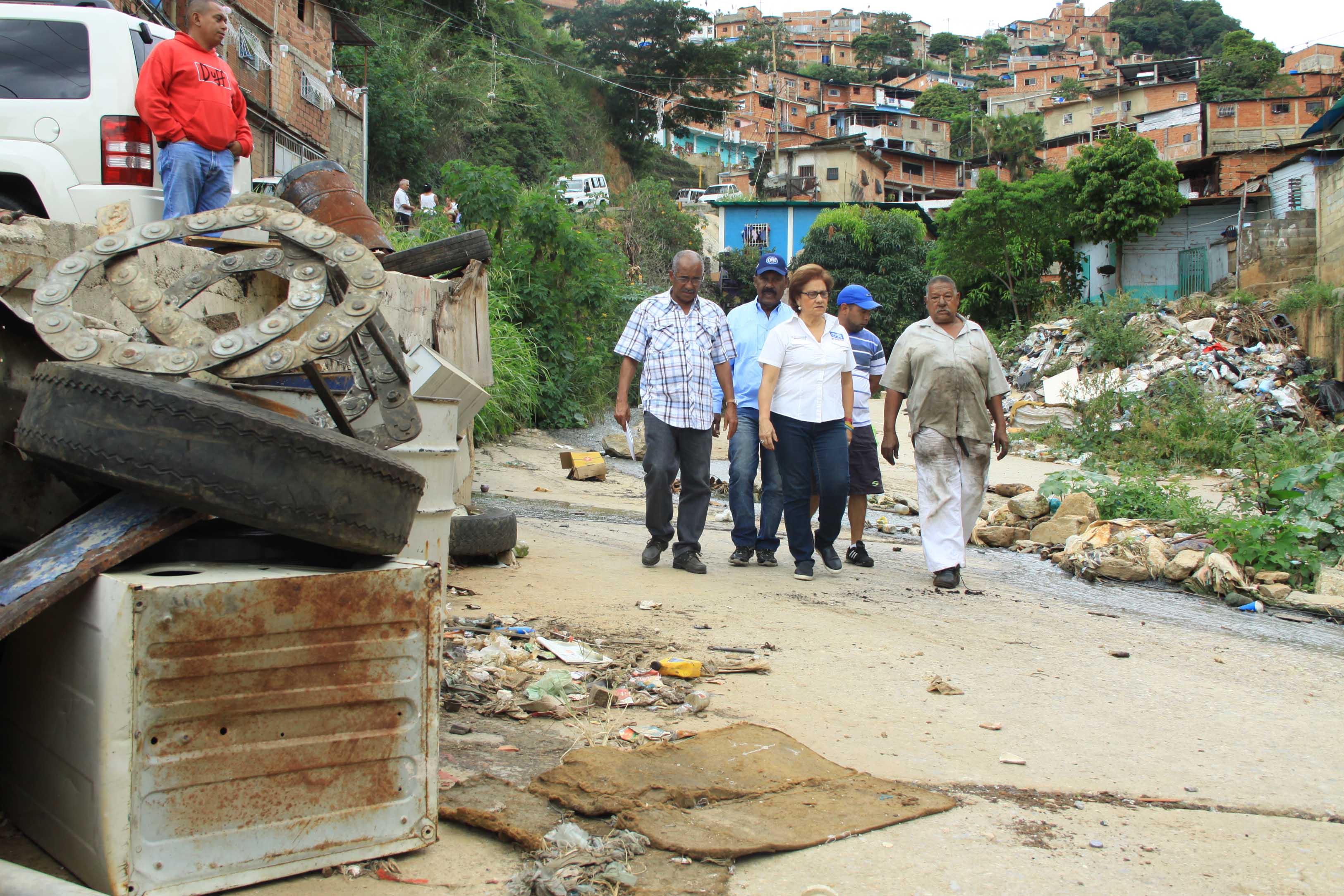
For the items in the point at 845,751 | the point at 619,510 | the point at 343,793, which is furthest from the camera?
the point at 619,510

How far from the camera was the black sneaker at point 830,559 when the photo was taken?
6.17 meters

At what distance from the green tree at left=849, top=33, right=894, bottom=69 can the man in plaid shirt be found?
116348 millimetres

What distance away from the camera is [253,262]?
2.62 meters

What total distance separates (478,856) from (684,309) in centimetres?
431

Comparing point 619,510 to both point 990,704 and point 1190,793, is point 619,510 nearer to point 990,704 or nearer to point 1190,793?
point 990,704

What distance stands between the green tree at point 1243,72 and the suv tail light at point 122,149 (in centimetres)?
7159

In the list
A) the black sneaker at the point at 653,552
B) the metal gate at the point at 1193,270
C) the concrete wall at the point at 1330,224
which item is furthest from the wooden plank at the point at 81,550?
the metal gate at the point at 1193,270

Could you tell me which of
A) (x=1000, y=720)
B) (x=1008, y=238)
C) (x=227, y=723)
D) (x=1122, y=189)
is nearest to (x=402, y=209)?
(x=1000, y=720)

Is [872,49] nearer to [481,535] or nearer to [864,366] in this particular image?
[864,366]

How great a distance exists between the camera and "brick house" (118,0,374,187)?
66.3ft

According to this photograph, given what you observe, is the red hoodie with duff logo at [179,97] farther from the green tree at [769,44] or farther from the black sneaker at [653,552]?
the green tree at [769,44]

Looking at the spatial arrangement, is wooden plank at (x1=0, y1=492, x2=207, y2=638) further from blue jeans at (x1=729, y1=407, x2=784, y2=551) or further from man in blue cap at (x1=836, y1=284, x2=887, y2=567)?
man in blue cap at (x1=836, y1=284, x2=887, y2=567)

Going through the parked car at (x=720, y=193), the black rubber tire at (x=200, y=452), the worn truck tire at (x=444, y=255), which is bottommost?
the black rubber tire at (x=200, y=452)

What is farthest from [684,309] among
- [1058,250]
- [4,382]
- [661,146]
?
[661,146]
